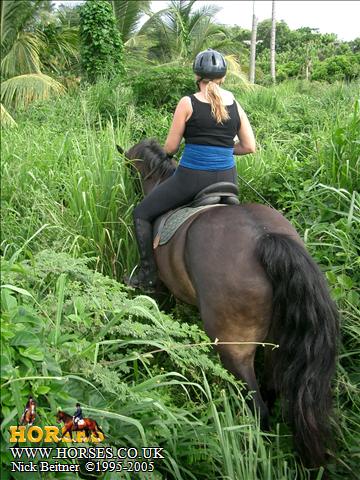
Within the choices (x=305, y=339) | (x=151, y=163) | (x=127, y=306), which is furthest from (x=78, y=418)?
(x=151, y=163)

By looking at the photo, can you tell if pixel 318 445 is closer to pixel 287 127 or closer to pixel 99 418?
pixel 99 418

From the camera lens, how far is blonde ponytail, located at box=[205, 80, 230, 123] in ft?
11.0

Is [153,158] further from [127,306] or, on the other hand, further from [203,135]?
[127,306]

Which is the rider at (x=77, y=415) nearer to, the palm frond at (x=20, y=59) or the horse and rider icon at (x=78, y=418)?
the horse and rider icon at (x=78, y=418)

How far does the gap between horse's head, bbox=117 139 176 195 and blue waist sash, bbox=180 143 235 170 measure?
1.88ft

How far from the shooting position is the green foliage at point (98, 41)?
39.5 feet

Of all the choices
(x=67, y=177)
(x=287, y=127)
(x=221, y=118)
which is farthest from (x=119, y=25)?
(x=221, y=118)

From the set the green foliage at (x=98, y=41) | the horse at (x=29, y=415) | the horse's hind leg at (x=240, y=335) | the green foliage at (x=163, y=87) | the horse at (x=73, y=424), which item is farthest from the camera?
the green foliage at (x=98, y=41)

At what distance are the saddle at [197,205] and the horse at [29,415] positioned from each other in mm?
1773

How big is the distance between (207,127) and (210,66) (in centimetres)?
41

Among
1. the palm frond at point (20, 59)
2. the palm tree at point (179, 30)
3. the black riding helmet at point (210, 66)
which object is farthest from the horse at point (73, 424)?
the palm tree at point (179, 30)

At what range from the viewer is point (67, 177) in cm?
451

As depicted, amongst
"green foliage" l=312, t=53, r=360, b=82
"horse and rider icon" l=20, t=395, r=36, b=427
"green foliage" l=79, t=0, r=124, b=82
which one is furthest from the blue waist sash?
"green foliage" l=312, t=53, r=360, b=82

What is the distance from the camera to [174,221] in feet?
11.1
